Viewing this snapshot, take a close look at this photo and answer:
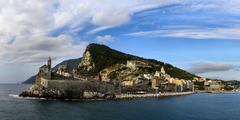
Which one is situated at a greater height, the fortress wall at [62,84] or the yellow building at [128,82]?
the yellow building at [128,82]

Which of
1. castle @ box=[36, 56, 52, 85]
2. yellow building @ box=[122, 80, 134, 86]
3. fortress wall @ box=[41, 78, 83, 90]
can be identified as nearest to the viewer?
fortress wall @ box=[41, 78, 83, 90]

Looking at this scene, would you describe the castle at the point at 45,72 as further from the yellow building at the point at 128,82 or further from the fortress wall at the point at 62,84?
the yellow building at the point at 128,82

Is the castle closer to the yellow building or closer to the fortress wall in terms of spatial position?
the fortress wall

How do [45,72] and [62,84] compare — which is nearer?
[62,84]

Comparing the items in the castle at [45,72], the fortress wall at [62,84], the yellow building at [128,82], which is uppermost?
the castle at [45,72]

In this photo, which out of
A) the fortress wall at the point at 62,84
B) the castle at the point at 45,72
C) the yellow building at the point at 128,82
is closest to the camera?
the fortress wall at the point at 62,84

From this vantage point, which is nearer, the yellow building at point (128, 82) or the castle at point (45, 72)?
the castle at point (45, 72)

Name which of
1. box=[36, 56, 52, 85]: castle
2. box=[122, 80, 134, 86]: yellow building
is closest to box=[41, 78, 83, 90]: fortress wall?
box=[36, 56, 52, 85]: castle

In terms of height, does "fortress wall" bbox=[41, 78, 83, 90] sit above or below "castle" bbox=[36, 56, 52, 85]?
below

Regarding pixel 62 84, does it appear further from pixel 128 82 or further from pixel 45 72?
pixel 128 82

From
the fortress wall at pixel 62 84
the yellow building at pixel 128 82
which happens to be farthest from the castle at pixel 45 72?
the yellow building at pixel 128 82

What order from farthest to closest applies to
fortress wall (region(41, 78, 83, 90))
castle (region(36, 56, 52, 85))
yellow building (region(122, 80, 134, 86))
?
yellow building (region(122, 80, 134, 86)) → castle (region(36, 56, 52, 85)) → fortress wall (region(41, 78, 83, 90))

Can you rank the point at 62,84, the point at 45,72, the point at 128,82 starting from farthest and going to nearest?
the point at 128,82, the point at 45,72, the point at 62,84

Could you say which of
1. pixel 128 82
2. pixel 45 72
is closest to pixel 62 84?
pixel 45 72
